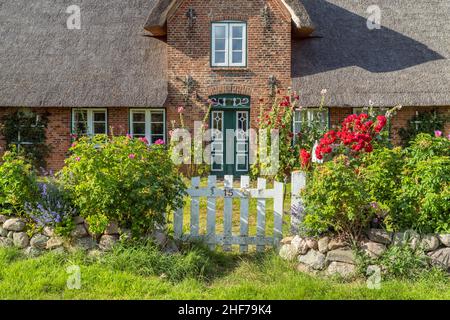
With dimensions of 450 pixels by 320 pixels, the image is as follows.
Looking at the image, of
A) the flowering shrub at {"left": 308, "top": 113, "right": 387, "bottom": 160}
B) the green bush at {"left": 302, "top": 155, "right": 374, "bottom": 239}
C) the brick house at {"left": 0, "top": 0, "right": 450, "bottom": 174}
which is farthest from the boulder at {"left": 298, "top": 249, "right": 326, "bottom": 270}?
the brick house at {"left": 0, "top": 0, "right": 450, "bottom": 174}

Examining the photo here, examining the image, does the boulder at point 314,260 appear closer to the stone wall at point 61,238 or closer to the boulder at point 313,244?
the boulder at point 313,244

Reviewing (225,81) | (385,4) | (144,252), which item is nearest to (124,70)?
(225,81)

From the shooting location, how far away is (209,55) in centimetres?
1463

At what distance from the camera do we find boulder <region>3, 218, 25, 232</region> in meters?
6.14

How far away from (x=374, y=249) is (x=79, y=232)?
3.43 m

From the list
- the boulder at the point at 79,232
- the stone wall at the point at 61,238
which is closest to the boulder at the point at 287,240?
the stone wall at the point at 61,238


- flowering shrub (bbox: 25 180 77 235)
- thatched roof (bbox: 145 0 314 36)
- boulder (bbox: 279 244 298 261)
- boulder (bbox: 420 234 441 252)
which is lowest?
boulder (bbox: 279 244 298 261)

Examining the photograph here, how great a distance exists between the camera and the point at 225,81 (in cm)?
1469

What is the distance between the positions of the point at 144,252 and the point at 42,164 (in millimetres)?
10286

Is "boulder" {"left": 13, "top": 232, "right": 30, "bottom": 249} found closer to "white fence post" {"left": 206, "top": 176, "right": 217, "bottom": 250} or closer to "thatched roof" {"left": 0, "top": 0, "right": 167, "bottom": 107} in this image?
"white fence post" {"left": 206, "top": 176, "right": 217, "bottom": 250}

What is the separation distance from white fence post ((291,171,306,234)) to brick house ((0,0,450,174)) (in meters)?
8.07

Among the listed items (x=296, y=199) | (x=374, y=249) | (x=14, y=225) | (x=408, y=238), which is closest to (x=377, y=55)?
(x=296, y=199)

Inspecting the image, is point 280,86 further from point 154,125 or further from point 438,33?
point 438,33

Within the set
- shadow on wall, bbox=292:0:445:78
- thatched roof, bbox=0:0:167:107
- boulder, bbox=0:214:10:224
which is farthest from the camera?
shadow on wall, bbox=292:0:445:78
